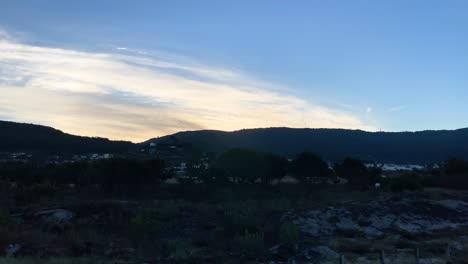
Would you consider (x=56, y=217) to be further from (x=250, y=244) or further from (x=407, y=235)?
(x=407, y=235)

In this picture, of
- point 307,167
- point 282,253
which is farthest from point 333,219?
point 307,167

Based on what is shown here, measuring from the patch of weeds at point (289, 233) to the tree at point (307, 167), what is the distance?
3540 centimetres

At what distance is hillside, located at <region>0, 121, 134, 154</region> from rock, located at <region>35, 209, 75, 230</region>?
Result: 228ft

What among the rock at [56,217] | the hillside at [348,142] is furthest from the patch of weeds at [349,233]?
the hillside at [348,142]

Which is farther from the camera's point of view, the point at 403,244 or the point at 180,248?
the point at 403,244

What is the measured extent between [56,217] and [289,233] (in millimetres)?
13924

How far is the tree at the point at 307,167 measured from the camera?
2564 inches

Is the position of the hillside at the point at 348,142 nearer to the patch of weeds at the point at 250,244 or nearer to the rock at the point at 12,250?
the patch of weeds at the point at 250,244

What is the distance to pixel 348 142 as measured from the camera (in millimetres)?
148000

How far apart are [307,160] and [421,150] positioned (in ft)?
293

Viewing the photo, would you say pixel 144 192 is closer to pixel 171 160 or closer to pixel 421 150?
pixel 171 160

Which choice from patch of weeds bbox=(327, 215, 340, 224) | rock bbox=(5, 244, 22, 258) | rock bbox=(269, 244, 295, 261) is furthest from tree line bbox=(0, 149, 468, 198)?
rock bbox=(269, 244, 295, 261)

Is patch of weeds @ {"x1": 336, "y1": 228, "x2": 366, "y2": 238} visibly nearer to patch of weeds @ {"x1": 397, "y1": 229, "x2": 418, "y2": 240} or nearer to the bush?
patch of weeds @ {"x1": 397, "y1": 229, "x2": 418, "y2": 240}

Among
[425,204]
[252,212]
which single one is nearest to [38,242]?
[252,212]
